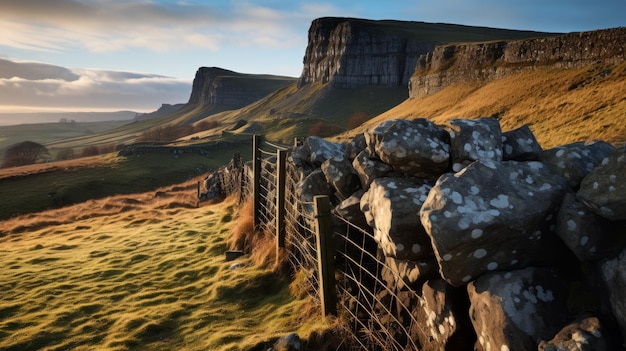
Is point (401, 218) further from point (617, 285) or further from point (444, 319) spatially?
point (617, 285)

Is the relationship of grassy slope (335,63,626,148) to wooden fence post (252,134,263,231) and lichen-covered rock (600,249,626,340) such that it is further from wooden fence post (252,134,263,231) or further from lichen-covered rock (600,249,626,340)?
lichen-covered rock (600,249,626,340)

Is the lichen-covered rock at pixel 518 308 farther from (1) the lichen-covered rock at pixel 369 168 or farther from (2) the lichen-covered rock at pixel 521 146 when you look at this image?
(1) the lichen-covered rock at pixel 369 168

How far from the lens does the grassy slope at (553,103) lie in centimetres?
2319

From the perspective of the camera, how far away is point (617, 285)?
3.60 meters

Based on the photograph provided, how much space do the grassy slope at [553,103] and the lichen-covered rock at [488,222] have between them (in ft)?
57.2

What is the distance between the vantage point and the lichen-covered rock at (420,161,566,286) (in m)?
4.25

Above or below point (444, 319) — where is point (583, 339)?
above

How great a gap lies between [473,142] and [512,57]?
62.6 m

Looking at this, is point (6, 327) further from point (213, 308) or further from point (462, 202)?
point (462, 202)

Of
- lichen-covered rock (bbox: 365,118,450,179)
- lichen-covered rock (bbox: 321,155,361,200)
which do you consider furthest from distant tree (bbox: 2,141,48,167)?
lichen-covered rock (bbox: 365,118,450,179)

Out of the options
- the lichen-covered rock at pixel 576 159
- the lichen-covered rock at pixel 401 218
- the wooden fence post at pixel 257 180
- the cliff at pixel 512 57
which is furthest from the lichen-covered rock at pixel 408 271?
the cliff at pixel 512 57

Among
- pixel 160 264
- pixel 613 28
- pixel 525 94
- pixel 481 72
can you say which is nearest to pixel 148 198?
pixel 160 264

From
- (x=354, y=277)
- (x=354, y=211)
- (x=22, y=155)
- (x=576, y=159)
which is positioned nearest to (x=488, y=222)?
(x=576, y=159)

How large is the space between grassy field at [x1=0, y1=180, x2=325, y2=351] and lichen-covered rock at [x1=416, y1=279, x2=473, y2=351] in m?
2.59
